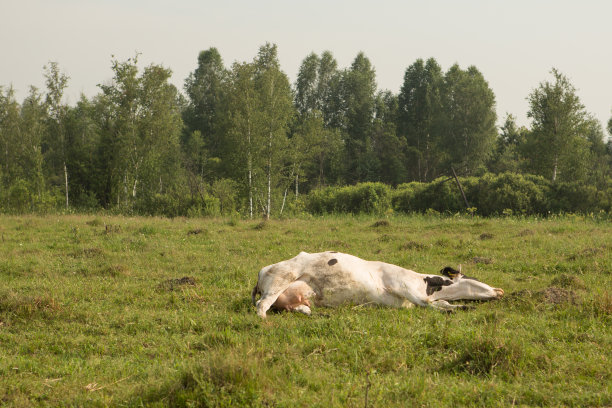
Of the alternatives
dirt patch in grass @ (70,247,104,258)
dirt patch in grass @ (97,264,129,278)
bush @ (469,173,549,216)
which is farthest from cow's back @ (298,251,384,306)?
bush @ (469,173,549,216)

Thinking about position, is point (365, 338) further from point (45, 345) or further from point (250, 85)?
point (250, 85)

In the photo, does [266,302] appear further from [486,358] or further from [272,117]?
[272,117]

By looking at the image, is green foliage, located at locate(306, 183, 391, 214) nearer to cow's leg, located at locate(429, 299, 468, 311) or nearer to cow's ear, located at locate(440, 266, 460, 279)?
cow's ear, located at locate(440, 266, 460, 279)

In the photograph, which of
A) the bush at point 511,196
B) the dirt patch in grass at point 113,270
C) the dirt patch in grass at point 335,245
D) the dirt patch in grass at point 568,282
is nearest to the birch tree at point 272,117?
the bush at point 511,196

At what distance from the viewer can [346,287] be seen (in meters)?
7.00

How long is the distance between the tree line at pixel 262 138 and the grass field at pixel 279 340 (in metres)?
17.6

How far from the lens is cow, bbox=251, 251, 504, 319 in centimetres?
688

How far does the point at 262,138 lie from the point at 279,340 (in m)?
25.5

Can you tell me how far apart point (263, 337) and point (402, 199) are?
24130 millimetres

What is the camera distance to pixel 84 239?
14.5m

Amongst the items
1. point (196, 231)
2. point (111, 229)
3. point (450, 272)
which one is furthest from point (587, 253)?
point (111, 229)

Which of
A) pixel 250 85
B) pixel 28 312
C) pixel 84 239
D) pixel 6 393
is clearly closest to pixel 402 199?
pixel 250 85

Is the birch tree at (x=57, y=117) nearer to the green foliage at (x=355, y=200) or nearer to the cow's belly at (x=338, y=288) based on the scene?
the green foliage at (x=355, y=200)

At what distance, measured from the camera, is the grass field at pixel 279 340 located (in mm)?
4008
